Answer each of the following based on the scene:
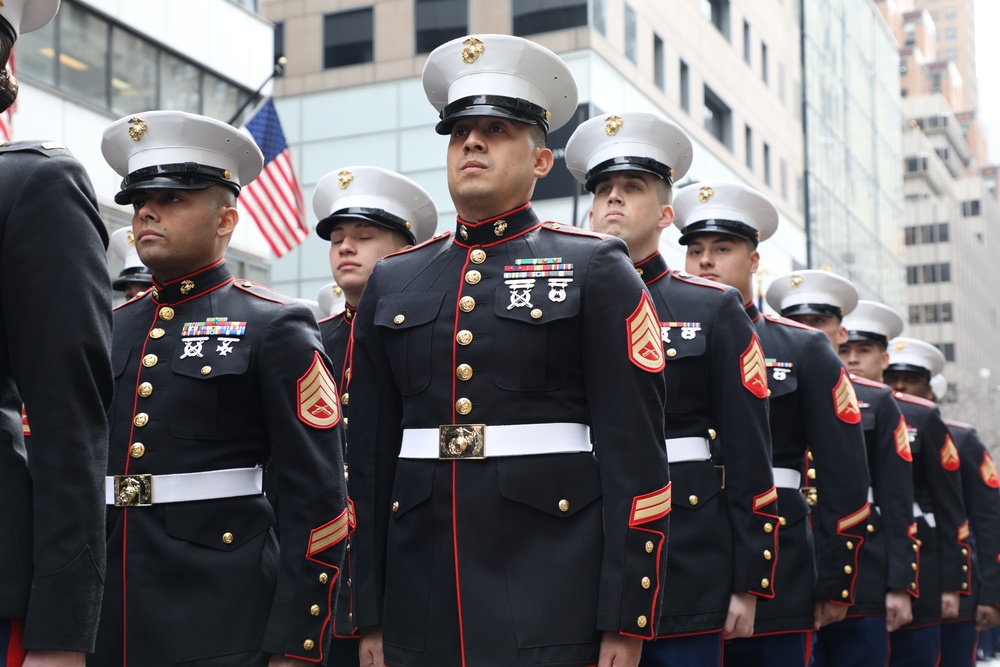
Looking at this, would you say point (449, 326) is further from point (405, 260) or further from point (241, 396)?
point (241, 396)

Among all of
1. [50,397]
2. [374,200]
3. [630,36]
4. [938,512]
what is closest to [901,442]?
[938,512]

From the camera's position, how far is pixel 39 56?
1903 cm

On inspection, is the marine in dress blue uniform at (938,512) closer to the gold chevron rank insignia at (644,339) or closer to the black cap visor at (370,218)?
the black cap visor at (370,218)

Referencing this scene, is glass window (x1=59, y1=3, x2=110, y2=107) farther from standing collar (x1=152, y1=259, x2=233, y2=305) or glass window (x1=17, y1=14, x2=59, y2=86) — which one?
standing collar (x1=152, y1=259, x2=233, y2=305)

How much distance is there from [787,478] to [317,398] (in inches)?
110

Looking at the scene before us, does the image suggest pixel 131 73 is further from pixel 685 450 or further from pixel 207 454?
pixel 207 454

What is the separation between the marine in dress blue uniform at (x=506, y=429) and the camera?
3.82 meters

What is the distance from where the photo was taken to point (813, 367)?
680 centimetres

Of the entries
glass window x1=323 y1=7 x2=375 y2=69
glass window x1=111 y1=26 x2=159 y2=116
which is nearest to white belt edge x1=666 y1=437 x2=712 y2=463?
glass window x1=111 y1=26 x2=159 y2=116

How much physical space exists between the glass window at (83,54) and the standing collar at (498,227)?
54.4 ft

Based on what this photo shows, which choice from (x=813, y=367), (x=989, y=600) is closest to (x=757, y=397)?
(x=813, y=367)

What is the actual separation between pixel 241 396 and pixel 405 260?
71 centimetres

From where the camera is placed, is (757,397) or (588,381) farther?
(757,397)

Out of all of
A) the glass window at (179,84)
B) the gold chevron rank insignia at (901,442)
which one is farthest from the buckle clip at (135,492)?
the glass window at (179,84)
